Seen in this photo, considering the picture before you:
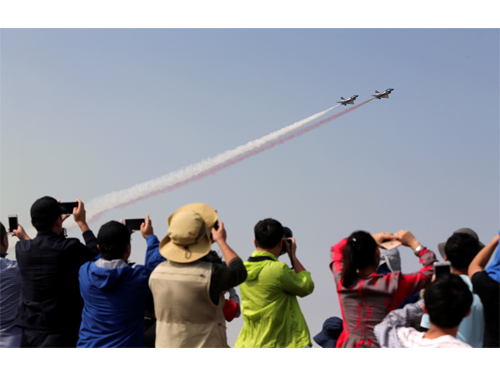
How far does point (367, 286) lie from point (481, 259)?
4.35 ft

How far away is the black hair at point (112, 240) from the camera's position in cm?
666

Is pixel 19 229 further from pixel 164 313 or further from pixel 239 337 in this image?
pixel 239 337

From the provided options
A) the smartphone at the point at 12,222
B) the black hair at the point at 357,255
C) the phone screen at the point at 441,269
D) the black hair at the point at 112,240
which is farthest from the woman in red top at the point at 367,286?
the smartphone at the point at 12,222

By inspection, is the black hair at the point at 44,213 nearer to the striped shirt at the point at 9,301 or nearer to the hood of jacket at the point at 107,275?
the striped shirt at the point at 9,301

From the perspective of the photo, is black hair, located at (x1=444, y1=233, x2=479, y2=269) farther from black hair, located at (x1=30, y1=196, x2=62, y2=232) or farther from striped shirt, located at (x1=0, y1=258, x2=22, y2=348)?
striped shirt, located at (x1=0, y1=258, x2=22, y2=348)

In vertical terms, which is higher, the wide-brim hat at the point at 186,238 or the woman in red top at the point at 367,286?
the wide-brim hat at the point at 186,238

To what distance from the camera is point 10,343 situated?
762 centimetres

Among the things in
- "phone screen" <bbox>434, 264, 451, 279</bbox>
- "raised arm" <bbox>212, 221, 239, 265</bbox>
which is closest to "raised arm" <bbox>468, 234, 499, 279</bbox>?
"phone screen" <bbox>434, 264, 451, 279</bbox>

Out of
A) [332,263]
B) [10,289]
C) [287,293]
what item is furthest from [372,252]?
[10,289]

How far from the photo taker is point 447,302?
501 cm

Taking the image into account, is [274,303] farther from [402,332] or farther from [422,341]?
[422,341]

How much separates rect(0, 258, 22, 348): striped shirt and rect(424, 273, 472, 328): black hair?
230 inches

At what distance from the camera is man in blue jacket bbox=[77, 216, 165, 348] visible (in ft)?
21.6

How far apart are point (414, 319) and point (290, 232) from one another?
8.98 ft
